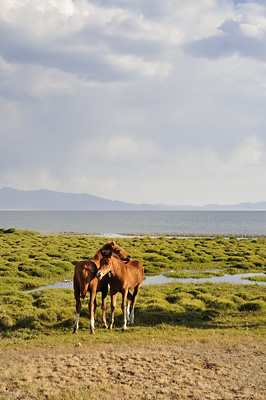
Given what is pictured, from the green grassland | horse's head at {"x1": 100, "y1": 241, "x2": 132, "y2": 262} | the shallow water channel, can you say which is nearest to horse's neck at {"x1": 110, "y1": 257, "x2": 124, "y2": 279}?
horse's head at {"x1": 100, "y1": 241, "x2": 132, "y2": 262}

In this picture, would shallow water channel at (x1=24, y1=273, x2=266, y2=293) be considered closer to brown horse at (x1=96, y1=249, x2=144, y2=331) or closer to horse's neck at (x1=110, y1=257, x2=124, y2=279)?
brown horse at (x1=96, y1=249, x2=144, y2=331)

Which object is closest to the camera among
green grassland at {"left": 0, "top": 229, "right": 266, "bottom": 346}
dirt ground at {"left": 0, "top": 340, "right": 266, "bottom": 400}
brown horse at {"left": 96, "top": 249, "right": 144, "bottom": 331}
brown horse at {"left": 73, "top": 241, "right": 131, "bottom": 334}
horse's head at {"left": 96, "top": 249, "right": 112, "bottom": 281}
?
dirt ground at {"left": 0, "top": 340, "right": 266, "bottom": 400}

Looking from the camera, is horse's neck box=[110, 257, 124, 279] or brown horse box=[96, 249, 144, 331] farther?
horse's neck box=[110, 257, 124, 279]

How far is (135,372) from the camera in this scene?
11.0 m

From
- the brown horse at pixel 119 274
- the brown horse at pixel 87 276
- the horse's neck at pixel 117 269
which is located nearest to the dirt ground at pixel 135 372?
the brown horse at pixel 87 276

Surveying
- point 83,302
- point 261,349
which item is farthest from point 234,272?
point 261,349

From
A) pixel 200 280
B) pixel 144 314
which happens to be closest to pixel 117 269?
pixel 144 314

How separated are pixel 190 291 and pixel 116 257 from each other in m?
11.7

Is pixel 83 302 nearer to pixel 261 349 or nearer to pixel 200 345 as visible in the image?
pixel 200 345

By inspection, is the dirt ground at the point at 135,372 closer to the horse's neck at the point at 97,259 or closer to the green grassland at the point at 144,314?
the green grassland at the point at 144,314

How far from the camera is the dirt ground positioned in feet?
31.7

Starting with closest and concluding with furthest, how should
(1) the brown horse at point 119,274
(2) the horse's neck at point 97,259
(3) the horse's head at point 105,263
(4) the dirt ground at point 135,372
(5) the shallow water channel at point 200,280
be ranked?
(4) the dirt ground at point 135,372, (3) the horse's head at point 105,263, (1) the brown horse at point 119,274, (2) the horse's neck at point 97,259, (5) the shallow water channel at point 200,280

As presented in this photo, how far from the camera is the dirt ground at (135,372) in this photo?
31.7ft

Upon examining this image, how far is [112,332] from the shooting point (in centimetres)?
1548
